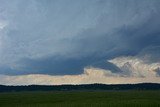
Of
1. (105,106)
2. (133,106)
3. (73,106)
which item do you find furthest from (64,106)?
(133,106)

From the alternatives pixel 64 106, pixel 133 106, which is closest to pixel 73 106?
pixel 64 106

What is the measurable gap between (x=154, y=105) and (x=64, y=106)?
983 inches

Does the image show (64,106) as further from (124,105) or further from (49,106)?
(124,105)

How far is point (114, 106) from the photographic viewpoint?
103625mm

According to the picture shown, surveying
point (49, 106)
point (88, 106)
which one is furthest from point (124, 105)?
point (49, 106)

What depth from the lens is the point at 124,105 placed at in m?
106

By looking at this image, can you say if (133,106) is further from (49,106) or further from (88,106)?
(49,106)

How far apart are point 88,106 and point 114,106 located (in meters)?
7.50

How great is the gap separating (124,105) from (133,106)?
3.36 m

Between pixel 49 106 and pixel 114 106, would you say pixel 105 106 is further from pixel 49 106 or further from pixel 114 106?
pixel 49 106

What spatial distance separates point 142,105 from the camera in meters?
105

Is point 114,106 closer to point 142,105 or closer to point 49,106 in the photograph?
point 142,105

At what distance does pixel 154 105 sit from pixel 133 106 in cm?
601

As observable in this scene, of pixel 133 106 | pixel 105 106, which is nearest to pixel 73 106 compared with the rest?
pixel 105 106
